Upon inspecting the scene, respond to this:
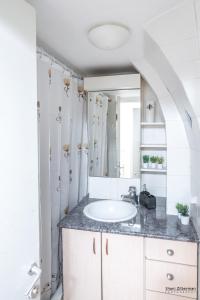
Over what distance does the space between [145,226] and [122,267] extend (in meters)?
0.33

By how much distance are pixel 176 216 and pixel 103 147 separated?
929mm

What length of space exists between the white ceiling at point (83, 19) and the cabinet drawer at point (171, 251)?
136 centimetres

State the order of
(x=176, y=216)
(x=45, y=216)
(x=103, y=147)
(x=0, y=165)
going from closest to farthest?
1. (x=0, y=165)
2. (x=45, y=216)
3. (x=176, y=216)
4. (x=103, y=147)

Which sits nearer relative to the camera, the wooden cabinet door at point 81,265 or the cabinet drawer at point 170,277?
the cabinet drawer at point 170,277

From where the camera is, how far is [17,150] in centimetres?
86

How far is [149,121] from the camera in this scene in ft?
6.50

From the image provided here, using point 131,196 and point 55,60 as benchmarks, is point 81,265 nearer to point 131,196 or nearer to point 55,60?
point 131,196

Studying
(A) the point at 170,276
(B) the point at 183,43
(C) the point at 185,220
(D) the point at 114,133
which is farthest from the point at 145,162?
(B) the point at 183,43

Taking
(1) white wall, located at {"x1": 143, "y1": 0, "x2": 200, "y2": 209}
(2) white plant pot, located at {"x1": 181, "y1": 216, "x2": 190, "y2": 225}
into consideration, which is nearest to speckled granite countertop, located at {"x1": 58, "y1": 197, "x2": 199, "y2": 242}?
(2) white plant pot, located at {"x1": 181, "y1": 216, "x2": 190, "y2": 225}

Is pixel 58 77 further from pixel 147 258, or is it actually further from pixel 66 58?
pixel 147 258

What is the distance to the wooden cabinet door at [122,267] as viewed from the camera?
1.46 metres

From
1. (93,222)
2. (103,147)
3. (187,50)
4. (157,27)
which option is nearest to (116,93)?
(103,147)

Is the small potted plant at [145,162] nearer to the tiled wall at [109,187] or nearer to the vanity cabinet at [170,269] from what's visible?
the tiled wall at [109,187]

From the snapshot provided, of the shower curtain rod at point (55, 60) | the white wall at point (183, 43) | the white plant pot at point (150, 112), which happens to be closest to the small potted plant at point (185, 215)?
the white wall at point (183, 43)
